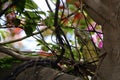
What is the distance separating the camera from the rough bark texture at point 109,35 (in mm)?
1006

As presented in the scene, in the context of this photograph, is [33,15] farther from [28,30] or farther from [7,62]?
[7,62]

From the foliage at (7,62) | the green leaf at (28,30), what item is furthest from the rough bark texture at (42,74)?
the green leaf at (28,30)

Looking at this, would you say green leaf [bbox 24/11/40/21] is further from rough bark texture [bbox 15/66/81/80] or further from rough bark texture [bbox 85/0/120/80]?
rough bark texture [bbox 85/0/120/80]

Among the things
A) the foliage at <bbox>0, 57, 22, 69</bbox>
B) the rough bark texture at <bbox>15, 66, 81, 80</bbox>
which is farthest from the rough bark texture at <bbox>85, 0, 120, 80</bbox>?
the foliage at <bbox>0, 57, 22, 69</bbox>

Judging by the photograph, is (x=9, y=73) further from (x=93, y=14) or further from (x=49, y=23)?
(x=93, y=14)

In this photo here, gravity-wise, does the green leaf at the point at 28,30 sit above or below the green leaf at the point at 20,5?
below

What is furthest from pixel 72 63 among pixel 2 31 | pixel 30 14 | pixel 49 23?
pixel 2 31

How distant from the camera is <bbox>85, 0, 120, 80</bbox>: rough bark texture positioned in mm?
1006

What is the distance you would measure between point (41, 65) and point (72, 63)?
14 centimetres

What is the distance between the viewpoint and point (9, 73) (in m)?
1.47

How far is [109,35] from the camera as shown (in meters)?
1.04

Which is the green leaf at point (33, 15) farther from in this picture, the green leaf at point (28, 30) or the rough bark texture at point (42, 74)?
the rough bark texture at point (42, 74)

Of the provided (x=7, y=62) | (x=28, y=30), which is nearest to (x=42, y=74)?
(x=7, y=62)

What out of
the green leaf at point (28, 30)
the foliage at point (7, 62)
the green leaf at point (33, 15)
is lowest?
the foliage at point (7, 62)
